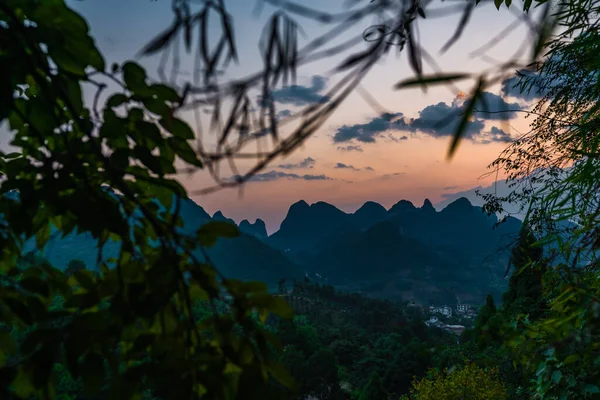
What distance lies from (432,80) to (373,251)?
130407 millimetres

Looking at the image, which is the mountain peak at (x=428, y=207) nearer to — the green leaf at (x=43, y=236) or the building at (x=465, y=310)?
the building at (x=465, y=310)

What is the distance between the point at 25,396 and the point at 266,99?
0.72 meters

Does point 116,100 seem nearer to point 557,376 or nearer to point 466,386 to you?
point 557,376

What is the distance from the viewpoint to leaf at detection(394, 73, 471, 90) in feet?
2.00

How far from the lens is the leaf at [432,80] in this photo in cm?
61

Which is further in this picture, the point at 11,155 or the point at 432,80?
the point at 11,155

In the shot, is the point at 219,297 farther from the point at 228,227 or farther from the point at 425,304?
the point at 425,304

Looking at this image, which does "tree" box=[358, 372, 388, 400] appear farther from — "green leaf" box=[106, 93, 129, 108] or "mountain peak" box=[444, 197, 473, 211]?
"mountain peak" box=[444, 197, 473, 211]

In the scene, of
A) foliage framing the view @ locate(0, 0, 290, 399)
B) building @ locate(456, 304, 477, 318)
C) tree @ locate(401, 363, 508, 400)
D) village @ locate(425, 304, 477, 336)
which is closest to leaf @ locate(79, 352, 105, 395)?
foliage framing the view @ locate(0, 0, 290, 399)

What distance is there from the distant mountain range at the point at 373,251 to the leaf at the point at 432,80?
3336 inches

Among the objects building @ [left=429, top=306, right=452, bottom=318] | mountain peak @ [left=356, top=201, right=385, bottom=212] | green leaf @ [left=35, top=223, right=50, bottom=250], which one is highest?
mountain peak @ [left=356, top=201, right=385, bottom=212]

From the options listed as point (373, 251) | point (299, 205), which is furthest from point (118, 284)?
point (299, 205)

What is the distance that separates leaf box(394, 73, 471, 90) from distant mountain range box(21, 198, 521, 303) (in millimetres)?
84727

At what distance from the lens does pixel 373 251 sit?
12862cm
